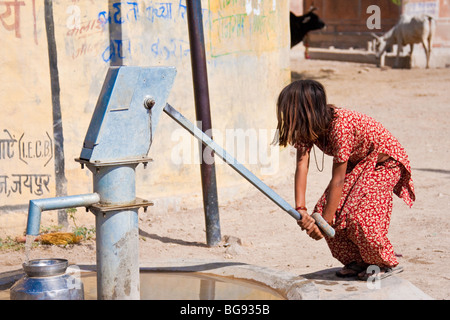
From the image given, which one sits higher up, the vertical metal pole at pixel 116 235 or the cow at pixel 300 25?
the cow at pixel 300 25

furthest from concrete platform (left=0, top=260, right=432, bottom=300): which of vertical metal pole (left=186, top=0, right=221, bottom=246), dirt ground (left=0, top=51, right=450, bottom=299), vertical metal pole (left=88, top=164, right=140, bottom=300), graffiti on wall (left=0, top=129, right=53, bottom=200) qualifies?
graffiti on wall (left=0, top=129, right=53, bottom=200)

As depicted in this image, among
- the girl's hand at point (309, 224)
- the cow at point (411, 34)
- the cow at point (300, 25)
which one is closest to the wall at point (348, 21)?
the cow at point (411, 34)

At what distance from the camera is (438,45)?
1752cm

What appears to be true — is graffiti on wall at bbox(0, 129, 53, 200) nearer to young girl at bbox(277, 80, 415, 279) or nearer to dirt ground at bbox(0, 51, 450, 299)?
dirt ground at bbox(0, 51, 450, 299)

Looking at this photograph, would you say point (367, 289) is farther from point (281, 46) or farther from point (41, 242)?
point (281, 46)

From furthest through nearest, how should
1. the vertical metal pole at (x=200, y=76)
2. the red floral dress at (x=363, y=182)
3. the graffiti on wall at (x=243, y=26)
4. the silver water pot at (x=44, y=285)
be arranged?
the graffiti on wall at (x=243, y=26), the vertical metal pole at (x=200, y=76), the red floral dress at (x=363, y=182), the silver water pot at (x=44, y=285)

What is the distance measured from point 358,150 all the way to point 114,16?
263 cm

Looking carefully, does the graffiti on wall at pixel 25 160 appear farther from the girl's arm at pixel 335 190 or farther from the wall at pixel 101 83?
the girl's arm at pixel 335 190

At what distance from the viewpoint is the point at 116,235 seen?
2.56 meters

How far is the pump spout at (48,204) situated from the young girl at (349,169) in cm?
105

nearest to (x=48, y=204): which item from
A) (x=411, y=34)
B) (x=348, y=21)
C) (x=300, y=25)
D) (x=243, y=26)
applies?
(x=243, y=26)

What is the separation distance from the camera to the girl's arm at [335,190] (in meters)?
3.27

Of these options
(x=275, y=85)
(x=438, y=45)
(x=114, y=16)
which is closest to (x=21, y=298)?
(x=114, y=16)

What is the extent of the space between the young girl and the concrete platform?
5.9 inches
